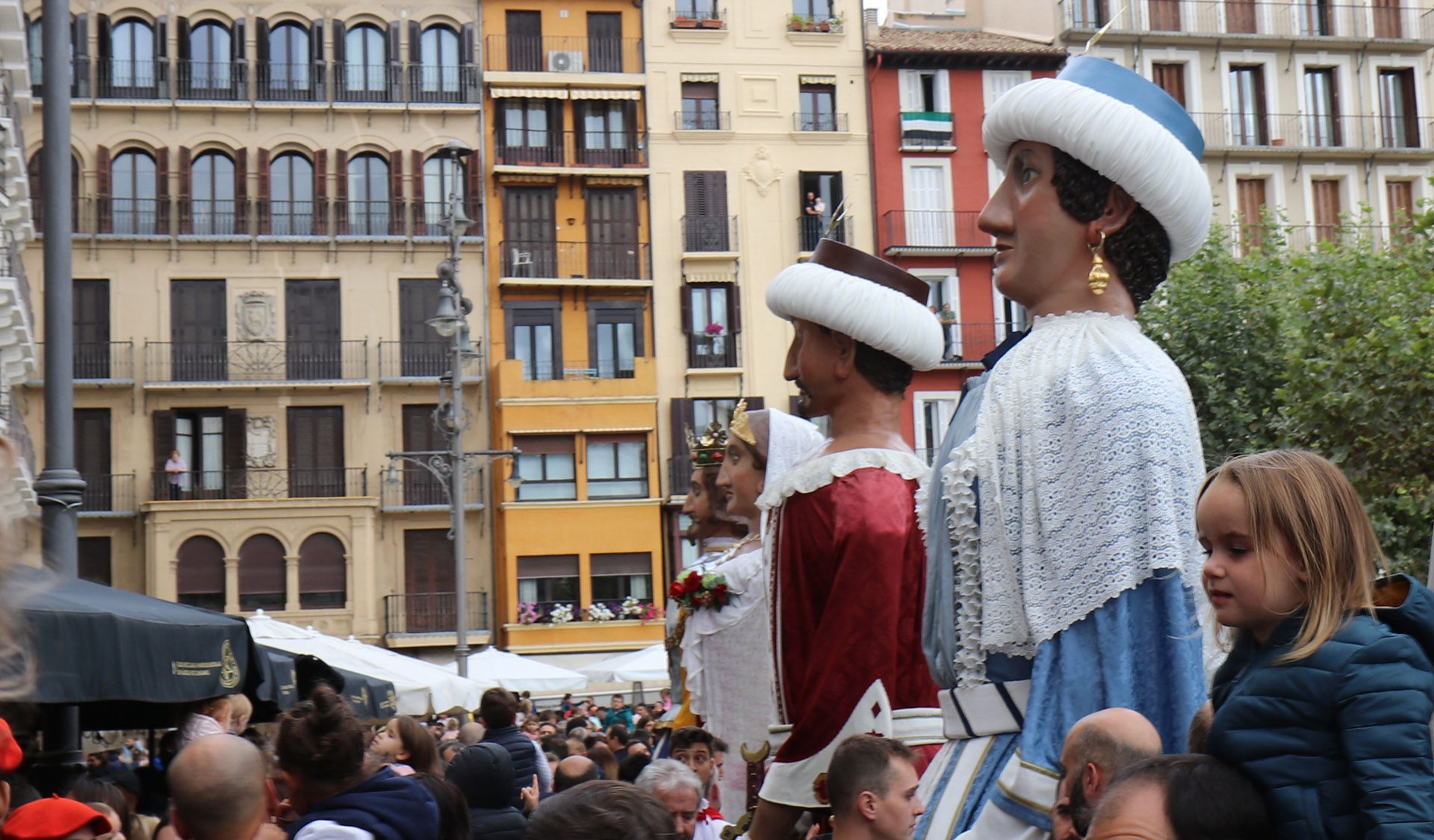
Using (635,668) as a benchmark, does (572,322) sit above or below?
above

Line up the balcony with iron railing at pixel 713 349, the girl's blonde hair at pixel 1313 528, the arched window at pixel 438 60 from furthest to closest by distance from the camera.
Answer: the balcony with iron railing at pixel 713 349 → the arched window at pixel 438 60 → the girl's blonde hair at pixel 1313 528

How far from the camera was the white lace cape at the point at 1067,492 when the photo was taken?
3172 millimetres

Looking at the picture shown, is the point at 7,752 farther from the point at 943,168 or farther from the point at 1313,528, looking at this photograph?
the point at 943,168

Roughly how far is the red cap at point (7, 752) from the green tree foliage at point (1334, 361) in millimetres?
20786

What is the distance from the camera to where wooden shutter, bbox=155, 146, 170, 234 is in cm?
3953

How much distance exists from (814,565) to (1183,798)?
6.87 ft

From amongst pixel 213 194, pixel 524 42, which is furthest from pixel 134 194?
pixel 524 42

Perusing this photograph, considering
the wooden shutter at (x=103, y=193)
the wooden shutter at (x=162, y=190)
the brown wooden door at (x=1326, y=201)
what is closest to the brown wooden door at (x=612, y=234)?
the wooden shutter at (x=162, y=190)

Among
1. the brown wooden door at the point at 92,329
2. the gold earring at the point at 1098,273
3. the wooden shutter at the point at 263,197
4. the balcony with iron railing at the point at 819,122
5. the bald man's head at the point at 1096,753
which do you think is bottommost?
the bald man's head at the point at 1096,753

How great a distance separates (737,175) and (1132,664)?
129 feet

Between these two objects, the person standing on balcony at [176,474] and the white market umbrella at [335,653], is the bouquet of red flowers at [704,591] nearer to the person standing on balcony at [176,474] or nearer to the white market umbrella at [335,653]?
the white market umbrella at [335,653]

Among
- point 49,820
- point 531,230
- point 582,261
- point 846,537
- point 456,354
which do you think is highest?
point 531,230

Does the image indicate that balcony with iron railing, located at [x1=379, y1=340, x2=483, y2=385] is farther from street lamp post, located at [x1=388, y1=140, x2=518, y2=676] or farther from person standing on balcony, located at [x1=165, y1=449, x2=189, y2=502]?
street lamp post, located at [x1=388, y1=140, x2=518, y2=676]

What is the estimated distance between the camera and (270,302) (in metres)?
39.8
